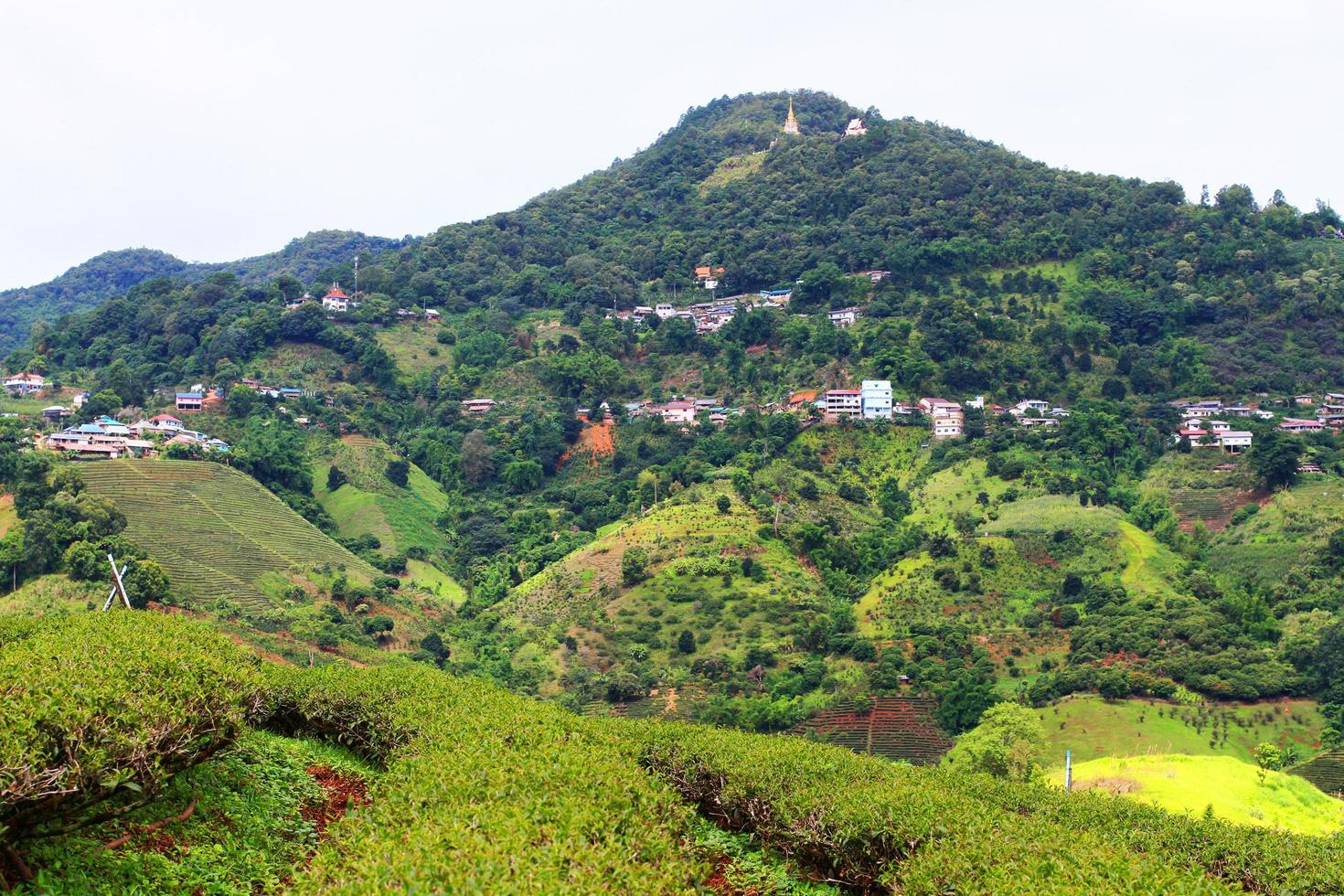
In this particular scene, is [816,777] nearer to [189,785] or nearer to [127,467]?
[189,785]

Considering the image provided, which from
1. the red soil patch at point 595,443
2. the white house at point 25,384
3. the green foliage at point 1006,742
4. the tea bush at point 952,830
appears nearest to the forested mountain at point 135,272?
the white house at point 25,384

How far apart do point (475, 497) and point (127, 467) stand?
713 inches

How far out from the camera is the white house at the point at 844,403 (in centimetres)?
5844

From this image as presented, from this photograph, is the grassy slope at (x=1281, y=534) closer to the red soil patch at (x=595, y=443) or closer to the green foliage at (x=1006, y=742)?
the green foliage at (x=1006, y=742)

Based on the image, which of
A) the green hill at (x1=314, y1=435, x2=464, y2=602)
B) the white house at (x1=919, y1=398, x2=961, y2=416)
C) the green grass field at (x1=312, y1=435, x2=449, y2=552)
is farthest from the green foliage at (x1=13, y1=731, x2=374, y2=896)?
the white house at (x1=919, y1=398, x2=961, y2=416)

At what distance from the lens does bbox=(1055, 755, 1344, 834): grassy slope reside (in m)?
22.8

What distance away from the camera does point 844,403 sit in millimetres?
58719

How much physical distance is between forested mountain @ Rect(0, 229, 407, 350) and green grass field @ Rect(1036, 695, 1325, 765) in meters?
95.4

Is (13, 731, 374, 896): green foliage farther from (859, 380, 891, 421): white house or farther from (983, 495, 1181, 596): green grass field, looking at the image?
(859, 380, 891, 421): white house

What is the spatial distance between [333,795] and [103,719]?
5177mm

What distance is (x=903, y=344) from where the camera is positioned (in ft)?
204

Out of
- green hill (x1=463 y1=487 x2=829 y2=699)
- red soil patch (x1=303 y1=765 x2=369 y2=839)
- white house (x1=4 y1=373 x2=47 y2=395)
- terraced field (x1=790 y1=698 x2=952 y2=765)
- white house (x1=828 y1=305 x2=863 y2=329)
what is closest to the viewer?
red soil patch (x1=303 y1=765 x2=369 y2=839)

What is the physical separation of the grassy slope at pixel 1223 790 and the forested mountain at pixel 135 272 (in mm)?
99858

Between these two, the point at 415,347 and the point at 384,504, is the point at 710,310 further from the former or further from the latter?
the point at 384,504
